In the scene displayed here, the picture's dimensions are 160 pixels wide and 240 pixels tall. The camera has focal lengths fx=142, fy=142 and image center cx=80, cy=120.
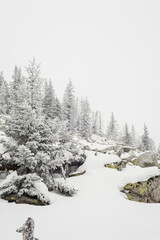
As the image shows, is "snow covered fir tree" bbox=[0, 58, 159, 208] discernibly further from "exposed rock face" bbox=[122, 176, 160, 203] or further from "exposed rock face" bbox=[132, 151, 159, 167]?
"exposed rock face" bbox=[132, 151, 159, 167]

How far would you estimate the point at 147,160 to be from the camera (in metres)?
Answer: 15.2

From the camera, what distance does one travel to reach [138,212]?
6707mm

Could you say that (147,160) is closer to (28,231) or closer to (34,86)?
(34,86)

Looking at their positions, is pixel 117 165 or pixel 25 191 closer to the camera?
pixel 25 191

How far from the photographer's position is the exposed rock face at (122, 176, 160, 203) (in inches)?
366

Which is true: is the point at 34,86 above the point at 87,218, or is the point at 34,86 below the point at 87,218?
above

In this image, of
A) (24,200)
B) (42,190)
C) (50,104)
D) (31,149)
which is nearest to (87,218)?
(42,190)

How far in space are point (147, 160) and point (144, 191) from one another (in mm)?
6380

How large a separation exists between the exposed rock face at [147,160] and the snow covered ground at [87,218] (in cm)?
740

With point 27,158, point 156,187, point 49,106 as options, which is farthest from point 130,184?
point 49,106

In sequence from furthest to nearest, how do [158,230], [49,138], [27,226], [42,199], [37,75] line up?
1. [37,75]
2. [49,138]
3. [42,199]
4. [158,230]
5. [27,226]

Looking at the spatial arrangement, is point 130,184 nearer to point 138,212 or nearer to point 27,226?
point 138,212

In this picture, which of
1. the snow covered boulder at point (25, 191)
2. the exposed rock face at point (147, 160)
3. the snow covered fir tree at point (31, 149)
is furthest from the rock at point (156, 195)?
the snow covered boulder at point (25, 191)

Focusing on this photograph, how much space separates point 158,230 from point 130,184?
4.78m
